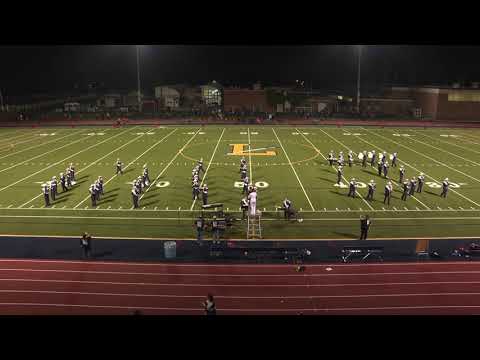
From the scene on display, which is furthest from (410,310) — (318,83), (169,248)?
(318,83)

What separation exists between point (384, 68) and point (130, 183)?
59.1m

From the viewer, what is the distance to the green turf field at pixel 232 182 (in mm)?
14828

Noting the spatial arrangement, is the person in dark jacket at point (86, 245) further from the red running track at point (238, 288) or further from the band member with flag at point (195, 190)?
the band member with flag at point (195, 190)

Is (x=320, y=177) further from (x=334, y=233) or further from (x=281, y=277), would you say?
(x=281, y=277)

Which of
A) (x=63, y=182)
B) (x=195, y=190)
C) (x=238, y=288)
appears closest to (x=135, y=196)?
(x=195, y=190)

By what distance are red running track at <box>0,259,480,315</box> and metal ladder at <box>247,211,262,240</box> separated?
2175 millimetres

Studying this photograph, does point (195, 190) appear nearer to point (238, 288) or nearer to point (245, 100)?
point (238, 288)

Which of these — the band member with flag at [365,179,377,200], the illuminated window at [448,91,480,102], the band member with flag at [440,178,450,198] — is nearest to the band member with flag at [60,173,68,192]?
the band member with flag at [365,179,377,200]

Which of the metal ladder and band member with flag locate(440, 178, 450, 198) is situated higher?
band member with flag locate(440, 178, 450, 198)

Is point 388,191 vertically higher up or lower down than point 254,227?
higher up

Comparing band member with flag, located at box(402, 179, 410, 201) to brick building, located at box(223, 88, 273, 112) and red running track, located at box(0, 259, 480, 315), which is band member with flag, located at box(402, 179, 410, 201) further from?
brick building, located at box(223, 88, 273, 112)

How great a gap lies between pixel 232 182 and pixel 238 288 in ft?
33.5

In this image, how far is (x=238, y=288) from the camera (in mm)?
10727

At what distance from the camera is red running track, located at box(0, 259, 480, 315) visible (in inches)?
391
